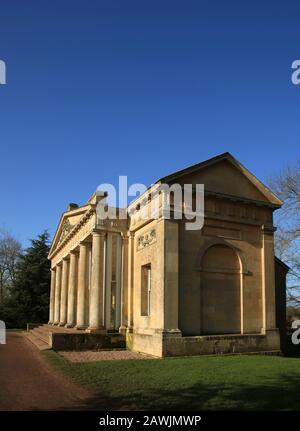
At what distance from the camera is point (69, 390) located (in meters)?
10.7

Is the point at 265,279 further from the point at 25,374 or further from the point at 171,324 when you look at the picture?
the point at 25,374

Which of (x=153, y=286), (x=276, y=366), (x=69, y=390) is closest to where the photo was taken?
(x=69, y=390)

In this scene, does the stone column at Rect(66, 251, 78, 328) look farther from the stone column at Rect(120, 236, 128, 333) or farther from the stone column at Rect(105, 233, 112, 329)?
the stone column at Rect(120, 236, 128, 333)

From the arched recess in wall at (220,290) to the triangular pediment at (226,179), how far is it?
8.98 feet

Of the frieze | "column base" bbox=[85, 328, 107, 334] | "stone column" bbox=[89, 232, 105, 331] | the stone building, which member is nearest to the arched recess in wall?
the stone building

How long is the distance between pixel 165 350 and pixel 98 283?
669 cm

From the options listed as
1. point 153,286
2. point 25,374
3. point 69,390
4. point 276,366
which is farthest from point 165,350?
point 69,390

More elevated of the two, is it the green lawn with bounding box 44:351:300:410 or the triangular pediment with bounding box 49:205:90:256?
the triangular pediment with bounding box 49:205:90:256

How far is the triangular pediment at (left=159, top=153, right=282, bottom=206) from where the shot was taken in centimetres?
1987

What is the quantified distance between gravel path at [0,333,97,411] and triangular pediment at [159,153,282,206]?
9071 millimetres

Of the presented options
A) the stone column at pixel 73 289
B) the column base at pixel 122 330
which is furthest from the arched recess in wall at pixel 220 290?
the stone column at pixel 73 289

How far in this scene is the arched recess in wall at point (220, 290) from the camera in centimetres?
1977

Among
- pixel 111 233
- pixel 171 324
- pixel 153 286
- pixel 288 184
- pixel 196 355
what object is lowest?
pixel 196 355

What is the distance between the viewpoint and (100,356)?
18.1 m
